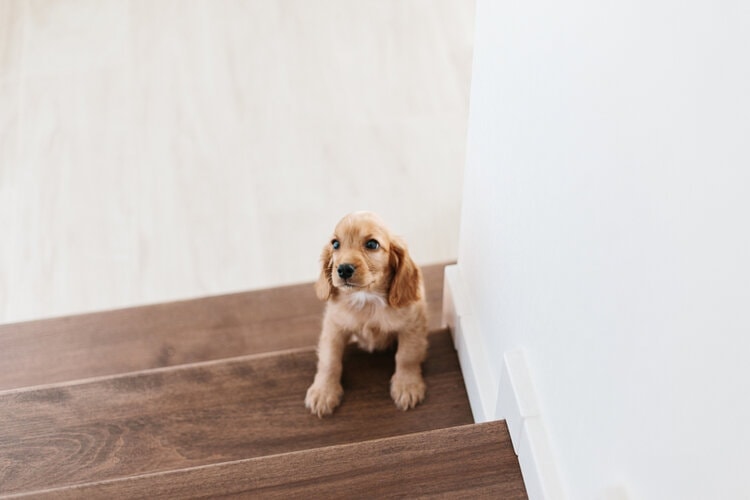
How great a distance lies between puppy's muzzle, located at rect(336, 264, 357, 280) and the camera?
1.70 metres

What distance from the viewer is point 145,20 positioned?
143 inches

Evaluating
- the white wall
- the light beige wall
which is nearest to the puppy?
the white wall

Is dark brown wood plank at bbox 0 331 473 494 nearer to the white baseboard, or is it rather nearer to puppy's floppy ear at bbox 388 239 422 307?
the white baseboard

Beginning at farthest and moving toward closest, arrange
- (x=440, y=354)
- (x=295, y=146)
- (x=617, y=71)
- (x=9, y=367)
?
(x=295, y=146) → (x=9, y=367) → (x=440, y=354) → (x=617, y=71)

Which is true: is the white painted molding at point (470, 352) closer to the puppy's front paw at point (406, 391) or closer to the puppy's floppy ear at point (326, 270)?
the puppy's front paw at point (406, 391)

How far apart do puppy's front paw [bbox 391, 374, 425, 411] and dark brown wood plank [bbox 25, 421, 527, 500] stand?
41 centimetres

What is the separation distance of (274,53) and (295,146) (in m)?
0.56

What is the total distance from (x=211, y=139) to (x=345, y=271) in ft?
5.38

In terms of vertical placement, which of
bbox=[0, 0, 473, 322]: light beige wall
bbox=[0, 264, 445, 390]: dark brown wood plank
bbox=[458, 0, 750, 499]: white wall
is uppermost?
bbox=[458, 0, 750, 499]: white wall

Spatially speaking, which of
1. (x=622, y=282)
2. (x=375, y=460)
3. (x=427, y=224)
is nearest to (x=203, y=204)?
(x=427, y=224)

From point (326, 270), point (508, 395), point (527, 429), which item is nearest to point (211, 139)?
point (326, 270)

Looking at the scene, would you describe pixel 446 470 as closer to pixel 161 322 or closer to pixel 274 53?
pixel 161 322

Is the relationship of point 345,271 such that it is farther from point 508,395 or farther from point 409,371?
point 508,395

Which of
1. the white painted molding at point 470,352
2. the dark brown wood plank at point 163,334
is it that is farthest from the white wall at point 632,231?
the dark brown wood plank at point 163,334
